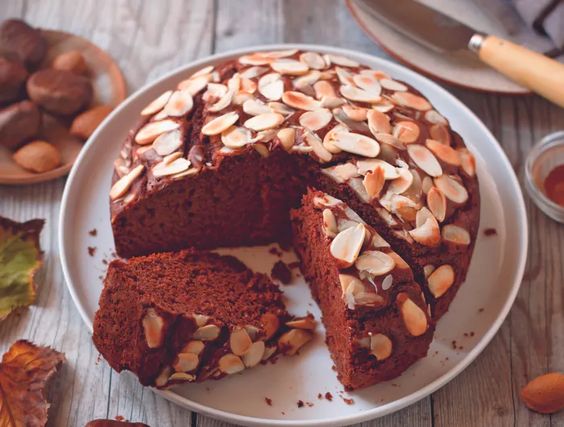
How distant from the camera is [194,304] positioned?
8.09 ft

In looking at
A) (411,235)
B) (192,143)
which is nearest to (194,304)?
(192,143)

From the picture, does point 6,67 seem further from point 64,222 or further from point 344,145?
point 344,145

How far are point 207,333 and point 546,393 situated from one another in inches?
41.7

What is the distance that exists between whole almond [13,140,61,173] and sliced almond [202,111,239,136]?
75 cm

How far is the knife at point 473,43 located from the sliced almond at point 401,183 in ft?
2.50

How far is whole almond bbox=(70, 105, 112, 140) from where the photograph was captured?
121 inches

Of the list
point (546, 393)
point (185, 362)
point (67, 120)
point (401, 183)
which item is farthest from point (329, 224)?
point (67, 120)

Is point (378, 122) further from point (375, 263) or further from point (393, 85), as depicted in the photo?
point (375, 263)

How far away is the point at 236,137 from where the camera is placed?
256cm

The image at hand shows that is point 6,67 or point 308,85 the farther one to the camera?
point 6,67

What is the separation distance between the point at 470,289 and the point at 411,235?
0.44 meters

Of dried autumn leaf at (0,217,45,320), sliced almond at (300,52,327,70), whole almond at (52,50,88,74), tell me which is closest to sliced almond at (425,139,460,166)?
sliced almond at (300,52,327,70)

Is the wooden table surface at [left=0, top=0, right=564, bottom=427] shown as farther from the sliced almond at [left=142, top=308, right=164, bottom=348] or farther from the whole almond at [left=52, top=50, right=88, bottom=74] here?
the sliced almond at [left=142, top=308, right=164, bottom=348]

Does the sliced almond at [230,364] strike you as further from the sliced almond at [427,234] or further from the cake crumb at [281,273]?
the sliced almond at [427,234]
